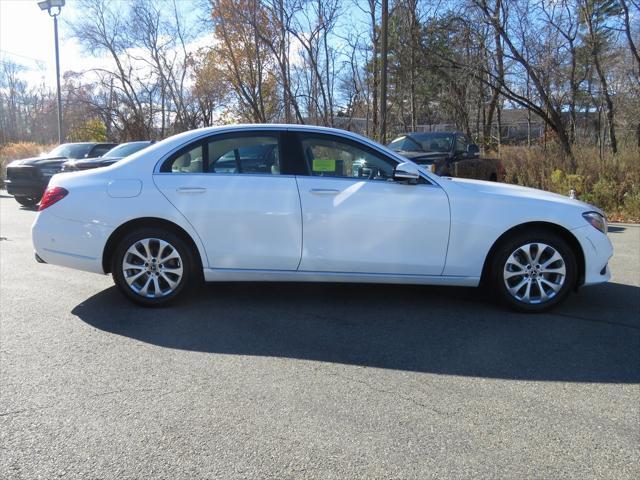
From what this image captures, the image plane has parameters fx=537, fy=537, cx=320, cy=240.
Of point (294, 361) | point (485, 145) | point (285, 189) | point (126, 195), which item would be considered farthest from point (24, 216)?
point (485, 145)

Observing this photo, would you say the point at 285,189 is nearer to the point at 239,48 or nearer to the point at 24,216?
the point at 24,216

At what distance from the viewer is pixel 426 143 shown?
40.5ft

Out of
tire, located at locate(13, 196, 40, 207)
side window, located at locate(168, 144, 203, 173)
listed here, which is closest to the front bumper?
side window, located at locate(168, 144, 203, 173)

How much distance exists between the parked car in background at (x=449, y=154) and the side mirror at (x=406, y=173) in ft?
21.1

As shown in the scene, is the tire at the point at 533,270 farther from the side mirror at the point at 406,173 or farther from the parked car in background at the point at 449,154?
the parked car in background at the point at 449,154

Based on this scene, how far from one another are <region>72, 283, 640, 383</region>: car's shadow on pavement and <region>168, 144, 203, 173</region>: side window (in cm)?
128

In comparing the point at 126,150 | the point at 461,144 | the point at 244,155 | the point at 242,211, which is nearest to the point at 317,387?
the point at 242,211

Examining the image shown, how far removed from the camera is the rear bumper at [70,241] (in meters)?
4.89

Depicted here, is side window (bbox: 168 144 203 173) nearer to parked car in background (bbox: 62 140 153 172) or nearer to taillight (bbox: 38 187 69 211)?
taillight (bbox: 38 187 69 211)

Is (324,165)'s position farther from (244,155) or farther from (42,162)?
(42,162)

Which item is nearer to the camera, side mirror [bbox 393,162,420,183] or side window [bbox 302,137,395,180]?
side mirror [bbox 393,162,420,183]

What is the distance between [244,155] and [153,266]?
1316mm

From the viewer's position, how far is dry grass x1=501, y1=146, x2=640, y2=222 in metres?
11.5

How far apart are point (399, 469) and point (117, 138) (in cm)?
4051
